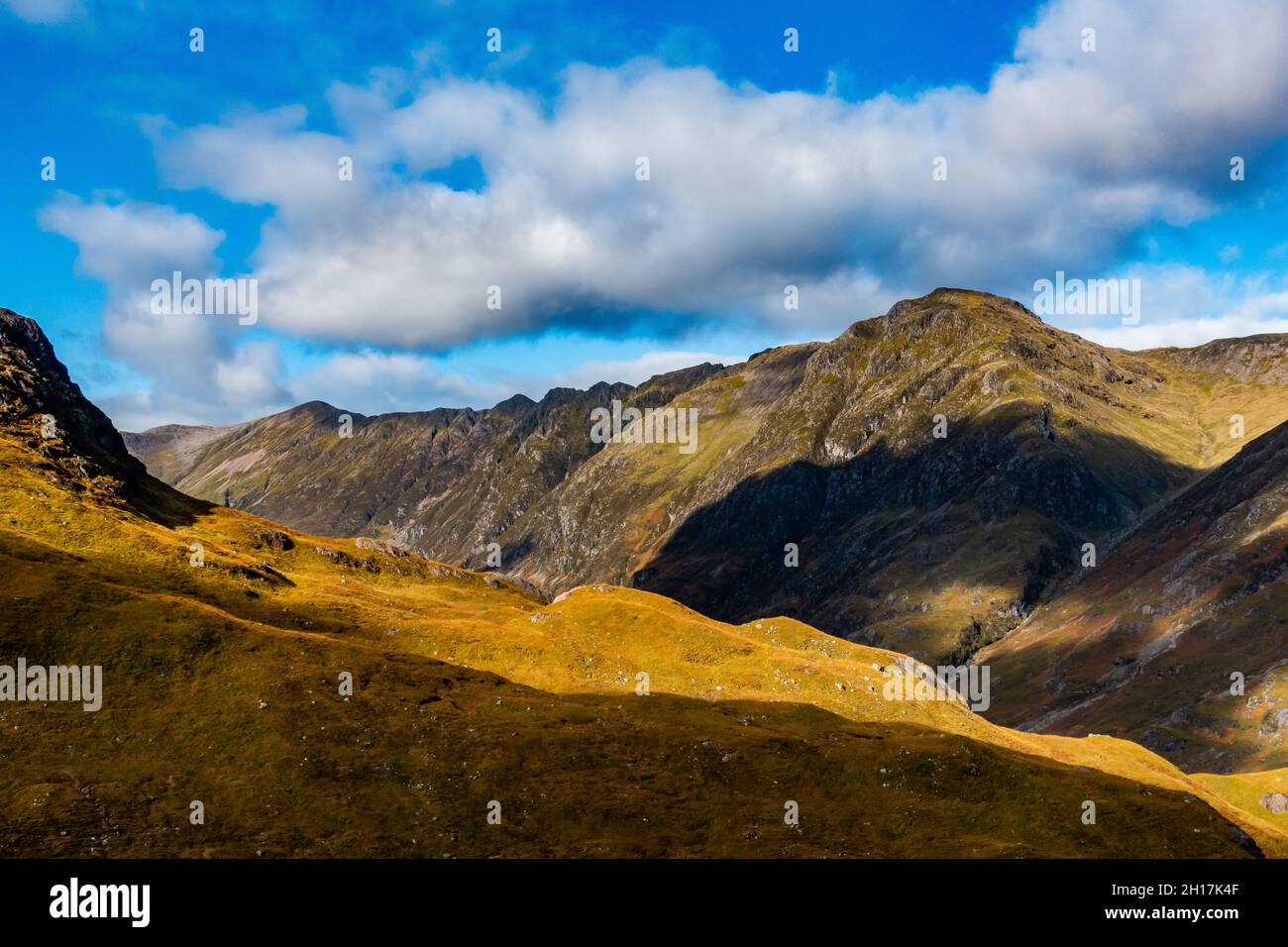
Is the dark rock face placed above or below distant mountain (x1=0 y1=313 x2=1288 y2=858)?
above

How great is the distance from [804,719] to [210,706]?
49.4 metres

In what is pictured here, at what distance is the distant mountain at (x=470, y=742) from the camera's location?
5044cm

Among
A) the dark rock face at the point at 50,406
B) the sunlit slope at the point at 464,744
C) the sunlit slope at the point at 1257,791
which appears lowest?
the sunlit slope at the point at 1257,791

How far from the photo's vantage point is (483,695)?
73250mm

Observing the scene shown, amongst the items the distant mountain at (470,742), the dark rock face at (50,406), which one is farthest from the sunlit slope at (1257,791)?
the dark rock face at (50,406)

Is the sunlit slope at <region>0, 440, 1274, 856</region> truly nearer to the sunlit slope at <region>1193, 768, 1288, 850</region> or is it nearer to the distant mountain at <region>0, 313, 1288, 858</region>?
the distant mountain at <region>0, 313, 1288, 858</region>

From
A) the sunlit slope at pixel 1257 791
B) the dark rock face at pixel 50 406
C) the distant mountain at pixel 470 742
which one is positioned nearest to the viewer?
the distant mountain at pixel 470 742

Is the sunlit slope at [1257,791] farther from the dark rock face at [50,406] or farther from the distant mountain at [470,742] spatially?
the dark rock face at [50,406]

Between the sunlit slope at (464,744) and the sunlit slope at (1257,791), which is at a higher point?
the sunlit slope at (464,744)

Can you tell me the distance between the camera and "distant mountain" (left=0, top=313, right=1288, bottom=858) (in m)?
50.4

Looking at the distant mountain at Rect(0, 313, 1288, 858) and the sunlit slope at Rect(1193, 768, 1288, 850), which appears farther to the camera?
the sunlit slope at Rect(1193, 768, 1288, 850)

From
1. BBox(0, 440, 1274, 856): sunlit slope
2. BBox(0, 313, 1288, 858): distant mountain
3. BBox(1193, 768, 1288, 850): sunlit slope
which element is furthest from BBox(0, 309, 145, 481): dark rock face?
BBox(1193, 768, 1288, 850): sunlit slope
